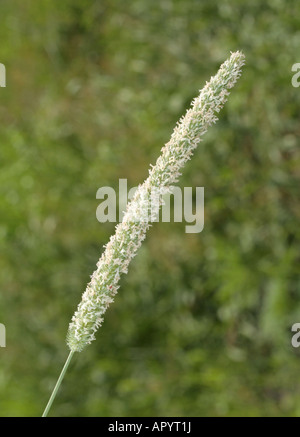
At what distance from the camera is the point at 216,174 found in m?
2.21

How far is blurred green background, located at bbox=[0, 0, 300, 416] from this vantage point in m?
2.10

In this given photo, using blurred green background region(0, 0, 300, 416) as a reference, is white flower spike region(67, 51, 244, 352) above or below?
below

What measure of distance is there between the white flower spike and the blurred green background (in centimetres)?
132

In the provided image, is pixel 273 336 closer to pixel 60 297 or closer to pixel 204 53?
pixel 60 297

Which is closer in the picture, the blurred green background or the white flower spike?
the white flower spike

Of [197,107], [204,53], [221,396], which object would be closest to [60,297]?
[221,396]

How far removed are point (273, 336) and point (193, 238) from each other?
0.48 metres

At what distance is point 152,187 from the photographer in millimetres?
754

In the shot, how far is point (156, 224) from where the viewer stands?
2.32m

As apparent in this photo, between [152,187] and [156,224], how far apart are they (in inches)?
61.9

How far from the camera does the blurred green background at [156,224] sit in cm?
210

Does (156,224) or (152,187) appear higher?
(156,224)

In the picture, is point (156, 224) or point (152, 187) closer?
point (152, 187)
